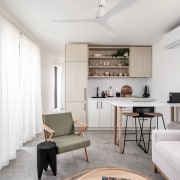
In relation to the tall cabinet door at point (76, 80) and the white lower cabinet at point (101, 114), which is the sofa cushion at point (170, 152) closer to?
the white lower cabinet at point (101, 114)

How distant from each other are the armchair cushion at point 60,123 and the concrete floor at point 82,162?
441mm

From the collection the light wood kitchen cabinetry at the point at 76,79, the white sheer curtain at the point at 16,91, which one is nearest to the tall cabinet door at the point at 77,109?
the light wood kitchen cabinetry at the point at 76,79

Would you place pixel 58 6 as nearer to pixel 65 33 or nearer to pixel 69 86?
pixel 65 33

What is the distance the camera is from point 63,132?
355 cm

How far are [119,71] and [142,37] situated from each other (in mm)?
1477

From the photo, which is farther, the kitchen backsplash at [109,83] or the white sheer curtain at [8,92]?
the kitchen backsplash at [109,83]

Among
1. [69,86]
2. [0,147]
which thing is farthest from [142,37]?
[0,147]

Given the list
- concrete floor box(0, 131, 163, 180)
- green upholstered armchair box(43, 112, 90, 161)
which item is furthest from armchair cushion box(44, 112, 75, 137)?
concrete floor box(0, 131, 163, 180)

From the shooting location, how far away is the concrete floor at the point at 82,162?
279cm

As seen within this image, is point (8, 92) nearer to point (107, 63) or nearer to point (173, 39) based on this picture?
point (173, 39)

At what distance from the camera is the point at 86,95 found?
5.57 meters

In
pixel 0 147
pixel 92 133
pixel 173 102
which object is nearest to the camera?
pixel 0 147

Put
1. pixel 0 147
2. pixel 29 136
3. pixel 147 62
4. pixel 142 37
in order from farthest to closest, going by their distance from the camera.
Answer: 1. pixel 147 62
2. pixel 142 37
3. pixel 29 136
4. pixel 0 147

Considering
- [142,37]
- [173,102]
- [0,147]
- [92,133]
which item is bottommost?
[92,133]
